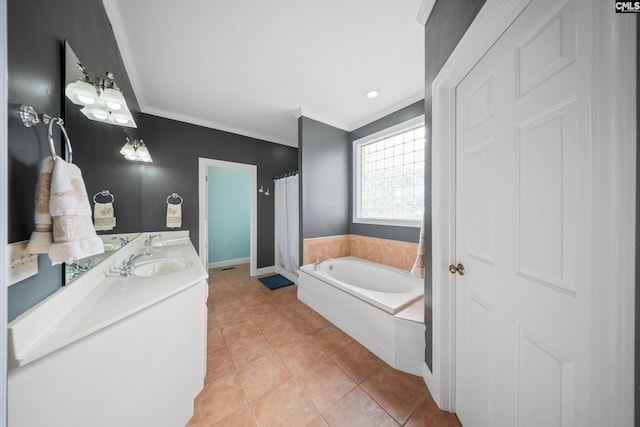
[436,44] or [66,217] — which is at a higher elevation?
[436,44]

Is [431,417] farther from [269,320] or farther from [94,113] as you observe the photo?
[94,113]

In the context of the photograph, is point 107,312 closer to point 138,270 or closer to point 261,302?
point 138,270

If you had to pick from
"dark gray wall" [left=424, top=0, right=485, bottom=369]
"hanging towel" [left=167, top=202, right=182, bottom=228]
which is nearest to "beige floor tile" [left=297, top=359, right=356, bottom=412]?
"dark gray wall" [left=424, top=0, right=485, bottom=369]

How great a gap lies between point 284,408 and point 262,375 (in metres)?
0.31

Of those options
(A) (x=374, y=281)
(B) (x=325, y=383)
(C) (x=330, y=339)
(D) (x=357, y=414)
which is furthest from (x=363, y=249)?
(D) (x=357, y=414)

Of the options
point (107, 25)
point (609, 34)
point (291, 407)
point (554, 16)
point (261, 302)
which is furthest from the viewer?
point (261, 302)

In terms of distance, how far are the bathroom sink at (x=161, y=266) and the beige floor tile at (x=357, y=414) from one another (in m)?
1.45

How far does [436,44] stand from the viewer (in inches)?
46.3

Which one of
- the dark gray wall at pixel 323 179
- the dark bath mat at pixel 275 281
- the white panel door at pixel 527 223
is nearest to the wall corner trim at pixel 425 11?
the white panel door at pixel 527 223

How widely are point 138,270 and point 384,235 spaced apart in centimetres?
257

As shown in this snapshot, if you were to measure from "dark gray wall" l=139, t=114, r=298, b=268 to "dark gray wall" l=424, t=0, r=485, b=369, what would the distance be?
9.30 ft

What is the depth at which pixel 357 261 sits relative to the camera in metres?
2.79

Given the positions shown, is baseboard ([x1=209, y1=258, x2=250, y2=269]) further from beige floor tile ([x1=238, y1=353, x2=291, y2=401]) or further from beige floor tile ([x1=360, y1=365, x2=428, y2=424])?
beige floor tile ([x1=360, y1=365, x2=428, y2=424])

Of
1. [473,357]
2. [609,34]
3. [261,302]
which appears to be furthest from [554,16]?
[261,302]
